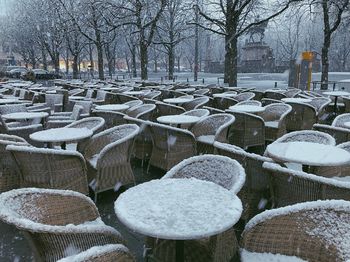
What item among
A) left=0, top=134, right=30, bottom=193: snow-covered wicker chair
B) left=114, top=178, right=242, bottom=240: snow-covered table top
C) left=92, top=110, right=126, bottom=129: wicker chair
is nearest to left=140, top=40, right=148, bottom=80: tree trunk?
left=92, top=110, right=126, bottom=129: wicker chair

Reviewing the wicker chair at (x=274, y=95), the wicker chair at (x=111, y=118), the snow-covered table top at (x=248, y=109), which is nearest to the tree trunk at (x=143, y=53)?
the wicker chair at (x=274, y=95)

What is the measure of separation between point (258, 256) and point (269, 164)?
2.36 ft

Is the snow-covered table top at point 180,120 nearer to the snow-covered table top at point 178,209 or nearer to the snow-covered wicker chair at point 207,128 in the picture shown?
the snow-covered wicker chair at point 207,128

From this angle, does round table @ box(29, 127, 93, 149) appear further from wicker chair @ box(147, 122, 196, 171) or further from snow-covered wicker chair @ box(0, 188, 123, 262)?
snow-covered wicker chair @ box(0, 188, 123, 262)

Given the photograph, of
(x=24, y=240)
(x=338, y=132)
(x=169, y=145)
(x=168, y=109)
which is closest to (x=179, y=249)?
(x=24, y=240)

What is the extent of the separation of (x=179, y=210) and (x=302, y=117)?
614cm

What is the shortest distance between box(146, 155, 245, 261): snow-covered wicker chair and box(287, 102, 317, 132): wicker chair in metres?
4.96

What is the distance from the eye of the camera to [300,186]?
2.85m

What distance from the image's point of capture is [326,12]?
50.8ft

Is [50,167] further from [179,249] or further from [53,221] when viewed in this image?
[179,249]

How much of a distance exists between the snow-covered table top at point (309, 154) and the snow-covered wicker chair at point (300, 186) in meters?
0.52

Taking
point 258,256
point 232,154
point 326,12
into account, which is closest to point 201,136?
point 232,154

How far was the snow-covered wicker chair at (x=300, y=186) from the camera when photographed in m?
2.62

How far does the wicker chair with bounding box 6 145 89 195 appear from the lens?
3621 millimetres
